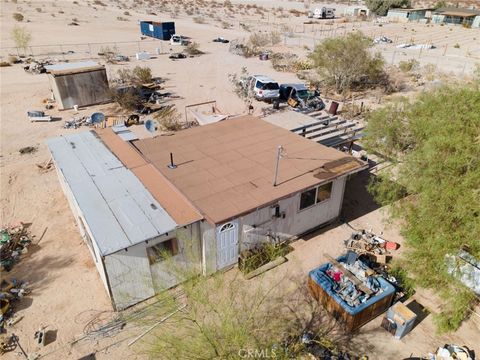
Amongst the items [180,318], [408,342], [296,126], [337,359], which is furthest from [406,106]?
[180,318]

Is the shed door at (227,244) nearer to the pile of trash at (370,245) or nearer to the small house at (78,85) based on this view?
the pile of trash at (370,245)

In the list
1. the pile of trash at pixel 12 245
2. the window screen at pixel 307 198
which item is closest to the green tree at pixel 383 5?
the window screen at pixel 307 198

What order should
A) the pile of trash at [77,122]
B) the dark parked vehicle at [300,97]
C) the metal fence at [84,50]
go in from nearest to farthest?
the pile of trash at [77,122]
the dark parked vehicle at [300,97]
the metal fence at [84,50]

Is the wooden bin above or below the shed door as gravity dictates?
below

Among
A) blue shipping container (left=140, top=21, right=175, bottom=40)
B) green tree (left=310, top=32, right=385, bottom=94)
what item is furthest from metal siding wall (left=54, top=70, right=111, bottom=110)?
blue shipping container (left=140, top=21, right=175, bottom=40)

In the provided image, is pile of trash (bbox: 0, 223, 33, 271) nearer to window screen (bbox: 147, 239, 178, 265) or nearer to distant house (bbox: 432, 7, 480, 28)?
window screen (bbox: 147, 239, 178, 265)

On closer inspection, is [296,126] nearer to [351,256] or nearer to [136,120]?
[351,256]

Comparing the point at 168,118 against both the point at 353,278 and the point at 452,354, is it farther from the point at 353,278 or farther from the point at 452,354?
the point at 452,354
